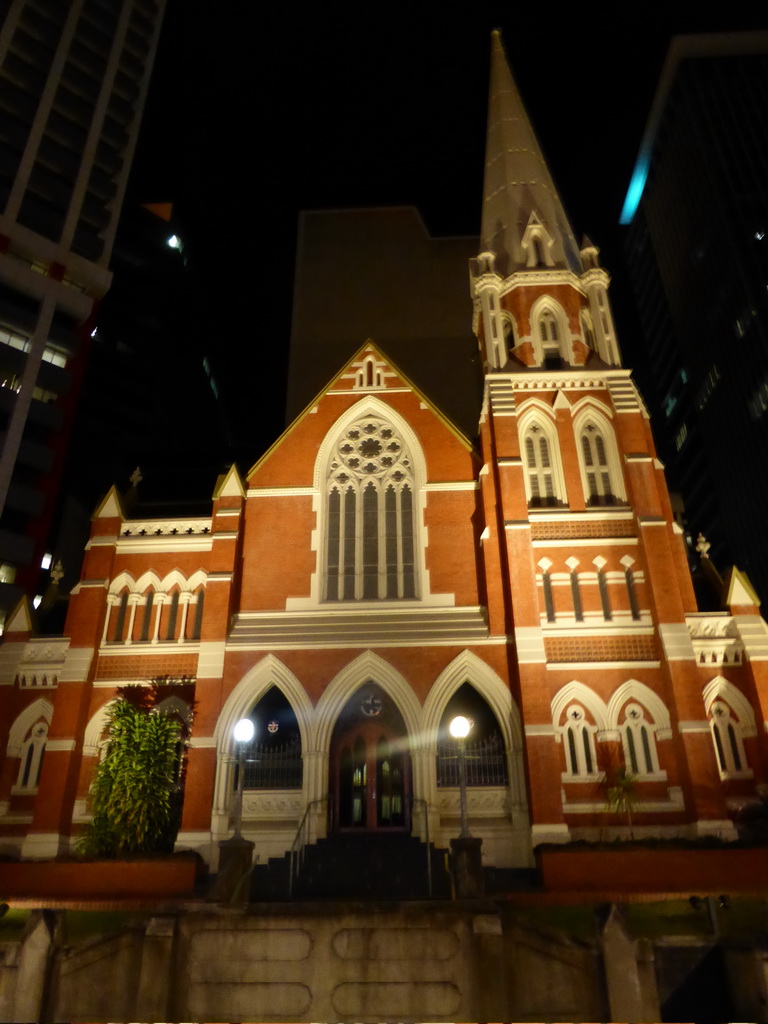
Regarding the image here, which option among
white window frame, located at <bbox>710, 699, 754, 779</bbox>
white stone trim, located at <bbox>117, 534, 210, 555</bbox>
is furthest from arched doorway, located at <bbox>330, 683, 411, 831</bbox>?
white window frame, located at <bbox>710, 699, 754, 779</bbox>

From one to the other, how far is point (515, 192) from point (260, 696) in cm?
2406

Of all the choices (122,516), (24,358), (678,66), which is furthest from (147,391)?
(678,66)

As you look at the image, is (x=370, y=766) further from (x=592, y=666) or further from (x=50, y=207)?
(x=50, y=207)

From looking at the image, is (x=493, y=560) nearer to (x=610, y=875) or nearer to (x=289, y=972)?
(x=610, y=875)

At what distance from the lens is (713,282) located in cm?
6431

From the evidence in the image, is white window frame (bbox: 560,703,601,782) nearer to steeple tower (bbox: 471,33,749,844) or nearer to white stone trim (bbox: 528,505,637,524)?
steeple tower (bbox: 471,33,749,844)

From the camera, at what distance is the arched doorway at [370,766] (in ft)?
70.7

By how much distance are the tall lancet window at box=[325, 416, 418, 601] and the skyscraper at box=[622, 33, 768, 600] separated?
39491mm

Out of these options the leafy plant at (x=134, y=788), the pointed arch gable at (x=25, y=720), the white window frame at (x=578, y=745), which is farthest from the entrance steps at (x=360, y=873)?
the pointed arch gable at (x=25, y=720)

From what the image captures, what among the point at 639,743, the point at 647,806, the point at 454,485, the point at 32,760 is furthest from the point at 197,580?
the point at 647,806

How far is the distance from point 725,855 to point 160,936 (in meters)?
12.6

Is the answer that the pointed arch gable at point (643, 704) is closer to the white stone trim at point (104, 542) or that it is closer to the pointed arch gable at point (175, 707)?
the pointed arch gable at point (175, 707)

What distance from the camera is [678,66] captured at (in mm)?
70188

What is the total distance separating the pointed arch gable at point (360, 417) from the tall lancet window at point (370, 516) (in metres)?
0.19
